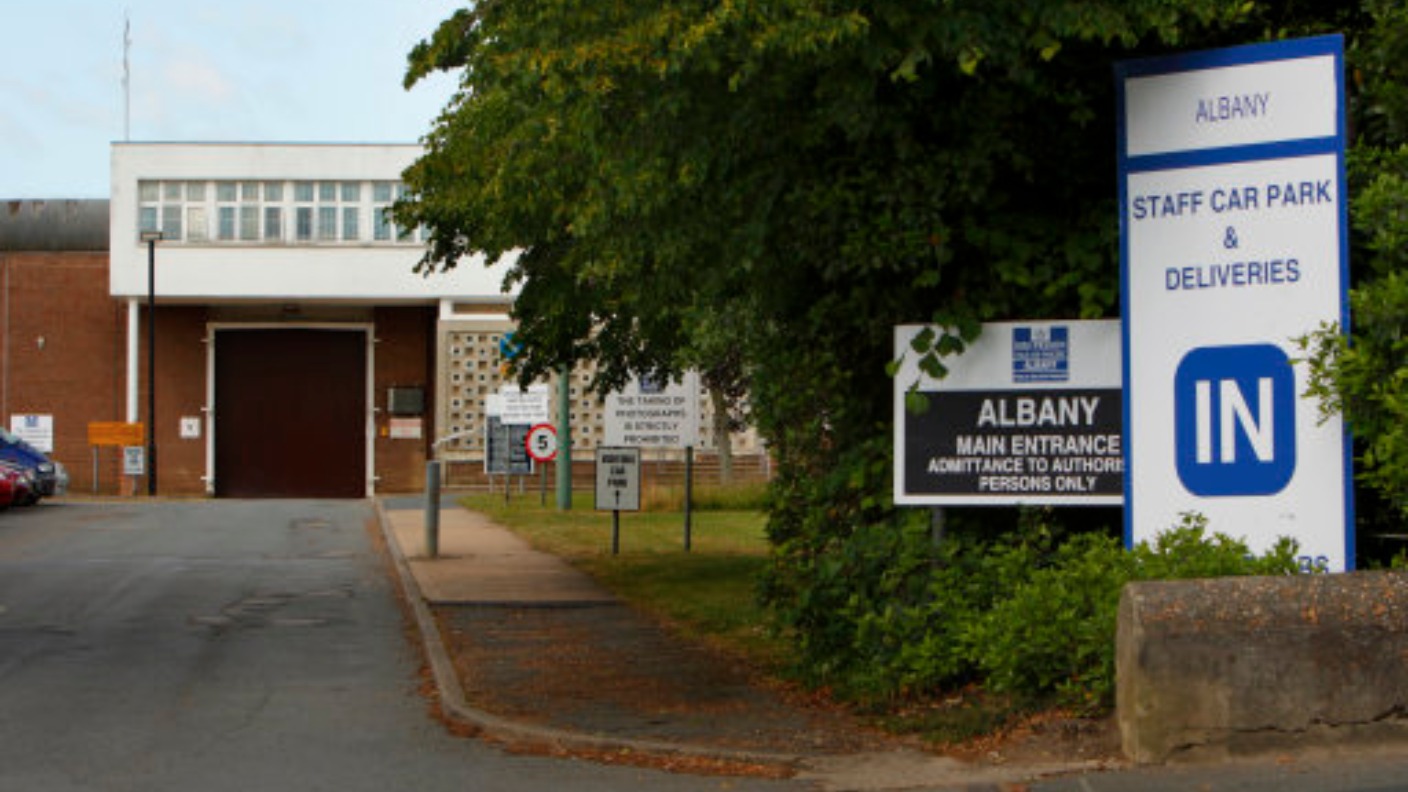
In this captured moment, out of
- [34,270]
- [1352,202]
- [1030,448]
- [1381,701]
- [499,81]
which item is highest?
[34,270]

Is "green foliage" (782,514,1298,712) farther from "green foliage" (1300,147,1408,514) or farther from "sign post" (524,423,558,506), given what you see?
"sign post" (524,423,558,506)

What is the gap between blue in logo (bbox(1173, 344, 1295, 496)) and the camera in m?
8.70

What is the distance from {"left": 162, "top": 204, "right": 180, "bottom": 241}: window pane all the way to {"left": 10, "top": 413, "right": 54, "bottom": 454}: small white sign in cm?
614

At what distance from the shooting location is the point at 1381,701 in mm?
7531

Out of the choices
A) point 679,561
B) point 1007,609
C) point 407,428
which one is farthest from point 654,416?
point 407,428

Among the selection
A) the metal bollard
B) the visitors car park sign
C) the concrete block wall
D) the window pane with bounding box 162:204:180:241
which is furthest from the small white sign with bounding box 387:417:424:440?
the concrete block wall

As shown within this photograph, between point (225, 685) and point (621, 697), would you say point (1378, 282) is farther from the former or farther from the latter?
→ point (225, 685)

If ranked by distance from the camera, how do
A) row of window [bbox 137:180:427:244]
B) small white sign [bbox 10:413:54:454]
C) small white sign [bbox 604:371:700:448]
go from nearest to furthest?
small white sign [bbox 604:371:700:448], small white sign [bbox 10:413:54:454], row of window [bbox 137:180:427:244]

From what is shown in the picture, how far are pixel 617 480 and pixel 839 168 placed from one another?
12.9 m

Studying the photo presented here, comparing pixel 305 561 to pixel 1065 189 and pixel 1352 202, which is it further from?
pixel 1352 202

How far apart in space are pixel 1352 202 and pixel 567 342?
31.9 ft

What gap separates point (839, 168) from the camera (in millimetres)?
9570

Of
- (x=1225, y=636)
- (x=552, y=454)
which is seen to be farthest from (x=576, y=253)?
(x=552, y=454)

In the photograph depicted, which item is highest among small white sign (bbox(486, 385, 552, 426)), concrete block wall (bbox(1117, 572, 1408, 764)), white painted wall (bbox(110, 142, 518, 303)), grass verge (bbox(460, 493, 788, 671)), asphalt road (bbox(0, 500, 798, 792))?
white painted wall (bbox(110, 142, 518, 303))
